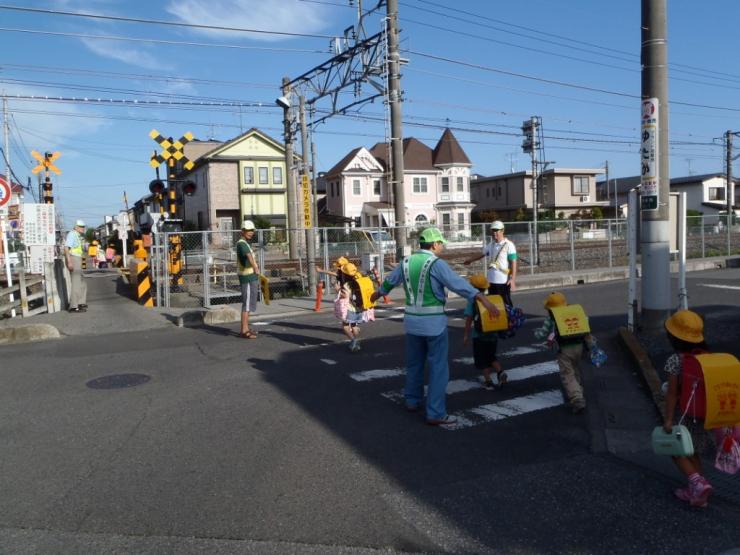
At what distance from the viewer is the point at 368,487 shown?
180 inches

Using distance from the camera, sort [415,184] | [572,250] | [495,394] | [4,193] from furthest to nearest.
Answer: [415,184], [572,250], [4,193], [495,394]

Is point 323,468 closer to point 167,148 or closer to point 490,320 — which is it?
point 490,320

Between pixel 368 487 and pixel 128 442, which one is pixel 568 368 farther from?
pixel 128 442

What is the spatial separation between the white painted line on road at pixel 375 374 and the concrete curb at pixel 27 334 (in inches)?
263

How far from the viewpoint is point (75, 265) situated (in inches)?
549

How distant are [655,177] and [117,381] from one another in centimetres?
765

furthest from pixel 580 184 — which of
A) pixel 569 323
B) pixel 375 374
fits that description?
pixel 569 323

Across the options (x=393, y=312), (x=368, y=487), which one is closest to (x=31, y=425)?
(x=368, y=487)

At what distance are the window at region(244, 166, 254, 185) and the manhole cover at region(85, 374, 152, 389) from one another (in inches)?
1794

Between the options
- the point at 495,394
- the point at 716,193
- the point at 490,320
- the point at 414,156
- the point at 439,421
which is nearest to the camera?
the point at 439,421

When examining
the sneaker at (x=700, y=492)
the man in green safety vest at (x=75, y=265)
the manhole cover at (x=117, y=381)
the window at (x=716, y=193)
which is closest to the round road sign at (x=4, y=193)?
the man in green safety vest at (x=75, y=265)

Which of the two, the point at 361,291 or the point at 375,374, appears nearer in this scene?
the point at 375,374

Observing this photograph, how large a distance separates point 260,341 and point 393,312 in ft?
14.1

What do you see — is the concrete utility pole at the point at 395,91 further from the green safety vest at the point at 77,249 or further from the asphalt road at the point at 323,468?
the asphalt road at the point at 323,468
